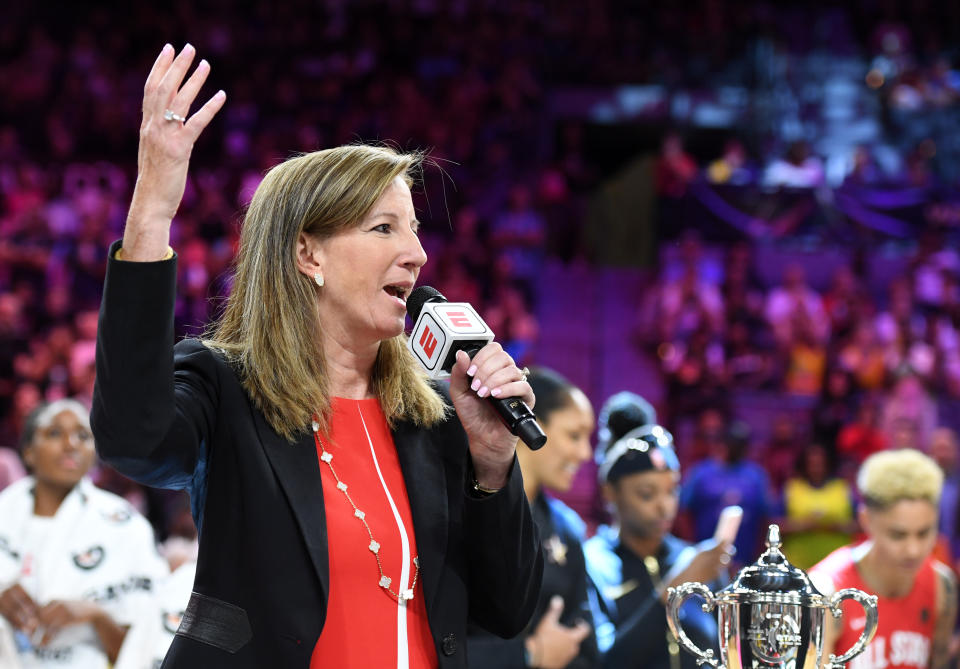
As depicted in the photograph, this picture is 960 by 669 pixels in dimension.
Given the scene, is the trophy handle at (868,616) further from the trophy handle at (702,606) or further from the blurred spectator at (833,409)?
the blurred spectator at (833,409)

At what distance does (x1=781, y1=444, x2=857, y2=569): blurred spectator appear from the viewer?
798cm

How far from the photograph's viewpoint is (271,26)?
47.1 feet

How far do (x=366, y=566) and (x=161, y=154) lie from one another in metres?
0.75

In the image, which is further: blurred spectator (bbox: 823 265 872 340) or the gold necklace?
blurred spectator (bbox: 823 265 872 340)

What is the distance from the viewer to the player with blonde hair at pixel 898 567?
4.22m

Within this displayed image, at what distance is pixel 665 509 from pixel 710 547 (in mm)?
756

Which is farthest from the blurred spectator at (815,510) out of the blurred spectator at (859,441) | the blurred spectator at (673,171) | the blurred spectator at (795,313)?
the blurred spectator at (673,171)

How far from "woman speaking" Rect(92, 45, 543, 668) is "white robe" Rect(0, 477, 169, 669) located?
2.52 m

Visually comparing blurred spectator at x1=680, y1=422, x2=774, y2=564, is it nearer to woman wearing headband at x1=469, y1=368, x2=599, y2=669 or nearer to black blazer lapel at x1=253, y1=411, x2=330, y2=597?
woman wearing headband at x1=469, y1=368, x2=599, y2=669

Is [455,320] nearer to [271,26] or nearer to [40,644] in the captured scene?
[40,644]

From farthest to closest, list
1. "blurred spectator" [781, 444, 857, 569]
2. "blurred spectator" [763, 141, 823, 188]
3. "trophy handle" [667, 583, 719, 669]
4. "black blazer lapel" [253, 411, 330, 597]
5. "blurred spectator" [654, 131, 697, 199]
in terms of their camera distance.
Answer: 1. "blurred spectator" [763, 141, 823, 188]
2. "blurred spectator" [654, 131, 697, 199]
3. "blurred spectator" [781, 444, 857, 569]
4. "trophy handle" [667, 583, 719, 669]
5. "black blazer lapel" [253, 411, 330, 597]

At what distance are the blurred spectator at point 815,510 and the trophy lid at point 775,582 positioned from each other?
5902 mm

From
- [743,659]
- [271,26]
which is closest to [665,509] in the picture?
[743,659]

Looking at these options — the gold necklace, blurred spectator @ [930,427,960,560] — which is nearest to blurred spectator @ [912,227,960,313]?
blurred spectator @ [930,427,960,560]
